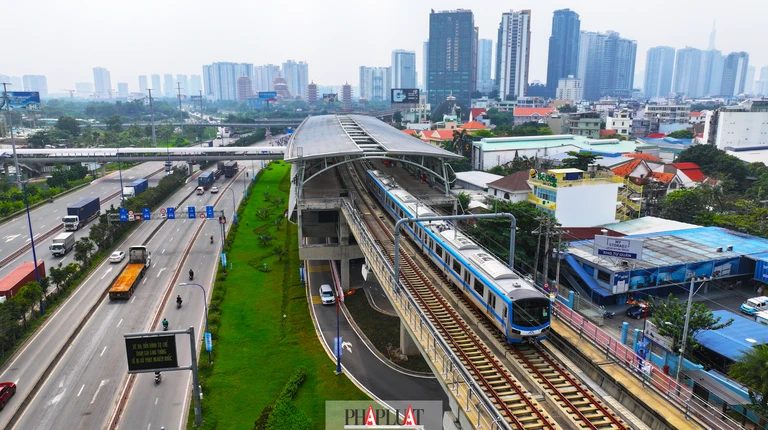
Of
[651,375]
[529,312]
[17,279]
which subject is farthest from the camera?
[17,279]

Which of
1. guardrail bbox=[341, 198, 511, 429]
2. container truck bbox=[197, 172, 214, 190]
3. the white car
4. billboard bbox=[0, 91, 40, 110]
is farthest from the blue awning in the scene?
billboard bbox=[0, 91, 40, 110]

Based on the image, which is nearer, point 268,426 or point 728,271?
point 268,426

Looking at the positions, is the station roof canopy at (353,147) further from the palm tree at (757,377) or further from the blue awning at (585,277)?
the palm tree at (757,377)

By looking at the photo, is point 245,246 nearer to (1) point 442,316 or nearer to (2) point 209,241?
(2) point 209,241

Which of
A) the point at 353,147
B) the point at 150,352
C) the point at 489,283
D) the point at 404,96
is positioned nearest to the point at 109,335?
the point at 150,352

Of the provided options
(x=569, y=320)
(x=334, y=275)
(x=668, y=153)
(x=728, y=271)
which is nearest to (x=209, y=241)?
(x=334, y=275)

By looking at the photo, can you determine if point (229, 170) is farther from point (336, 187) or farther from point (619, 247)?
point (619, 247)
